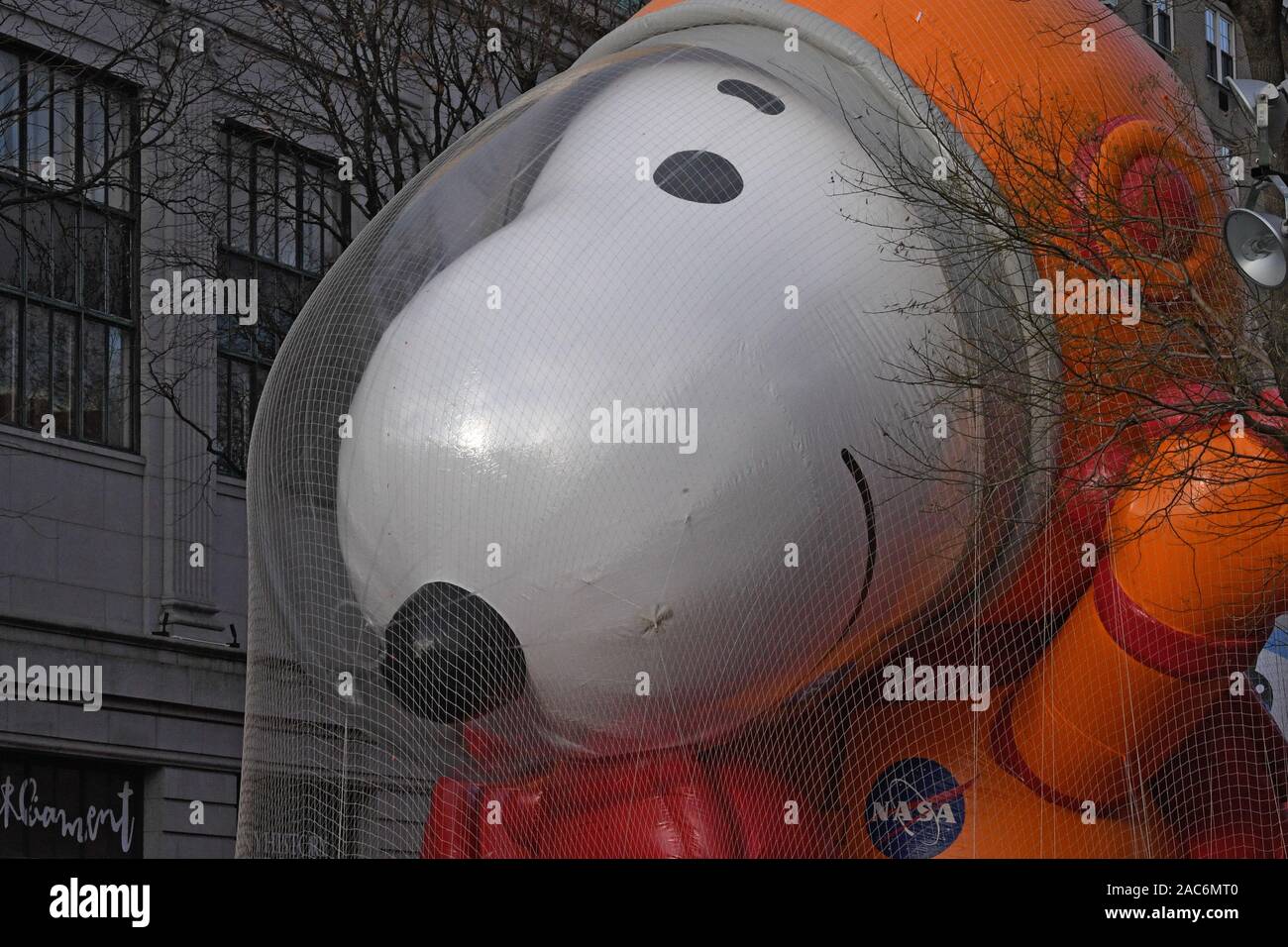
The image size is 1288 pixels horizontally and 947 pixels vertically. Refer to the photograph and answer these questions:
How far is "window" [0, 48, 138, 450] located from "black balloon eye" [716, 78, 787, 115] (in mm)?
9594

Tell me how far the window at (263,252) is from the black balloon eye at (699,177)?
1139 cm

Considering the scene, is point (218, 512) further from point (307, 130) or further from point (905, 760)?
point (905, 760)

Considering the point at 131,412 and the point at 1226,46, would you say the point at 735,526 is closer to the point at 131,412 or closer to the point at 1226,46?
the point at 131,412

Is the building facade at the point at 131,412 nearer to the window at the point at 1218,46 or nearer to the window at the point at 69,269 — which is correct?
the window at the point at 69,269

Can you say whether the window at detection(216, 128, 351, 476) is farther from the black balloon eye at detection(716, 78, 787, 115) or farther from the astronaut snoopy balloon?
the astronaut snoopy balloon

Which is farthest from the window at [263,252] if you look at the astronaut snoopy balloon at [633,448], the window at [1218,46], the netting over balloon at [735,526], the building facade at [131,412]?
the window at [1218,46]

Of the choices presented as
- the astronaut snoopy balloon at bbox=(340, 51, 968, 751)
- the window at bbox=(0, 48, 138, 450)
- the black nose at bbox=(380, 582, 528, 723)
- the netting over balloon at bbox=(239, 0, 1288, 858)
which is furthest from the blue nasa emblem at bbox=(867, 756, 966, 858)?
the window at bbox=(0, 48, 138, 450)

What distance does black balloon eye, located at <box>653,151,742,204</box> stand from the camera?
8.02m

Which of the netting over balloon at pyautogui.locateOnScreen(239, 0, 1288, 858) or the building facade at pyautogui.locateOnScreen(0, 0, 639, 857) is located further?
the building facade at pyautogui.locateOnScreen(0, 0, 639, 857)

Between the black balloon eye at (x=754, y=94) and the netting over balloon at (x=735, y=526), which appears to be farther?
the black balloon eye at (x=754, y=94)

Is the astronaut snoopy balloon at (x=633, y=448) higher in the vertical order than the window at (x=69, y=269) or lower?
lower

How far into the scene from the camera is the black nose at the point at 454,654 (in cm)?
759

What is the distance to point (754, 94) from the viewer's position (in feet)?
27.8
